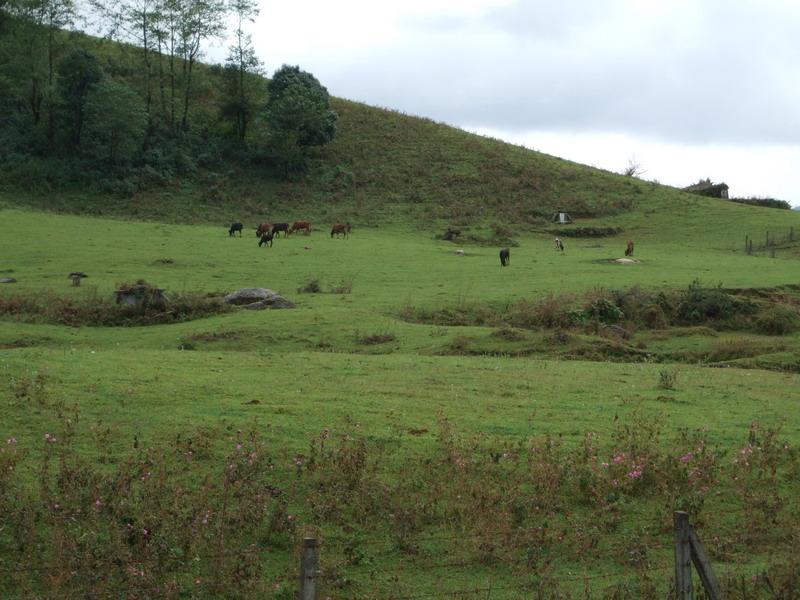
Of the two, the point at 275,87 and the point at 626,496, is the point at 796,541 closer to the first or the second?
the point at 626,496

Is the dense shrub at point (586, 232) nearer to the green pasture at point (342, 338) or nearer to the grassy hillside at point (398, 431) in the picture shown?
the green pasture at point (342, 338)

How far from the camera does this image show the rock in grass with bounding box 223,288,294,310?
32.7m

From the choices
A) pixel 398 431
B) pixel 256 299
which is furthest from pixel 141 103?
pixel 398 431

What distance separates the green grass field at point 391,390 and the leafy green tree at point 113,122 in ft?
89.7

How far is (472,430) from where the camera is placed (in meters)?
15.9

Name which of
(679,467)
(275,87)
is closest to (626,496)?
(679,467)

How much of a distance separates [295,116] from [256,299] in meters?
44.7

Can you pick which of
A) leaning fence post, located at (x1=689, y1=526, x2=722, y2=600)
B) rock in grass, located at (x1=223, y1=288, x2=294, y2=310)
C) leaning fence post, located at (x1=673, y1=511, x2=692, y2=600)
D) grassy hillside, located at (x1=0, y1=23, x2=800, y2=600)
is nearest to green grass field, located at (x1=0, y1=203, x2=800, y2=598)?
grassy hillside, located at (x1=0, y1=23, x2=800, y2=600)

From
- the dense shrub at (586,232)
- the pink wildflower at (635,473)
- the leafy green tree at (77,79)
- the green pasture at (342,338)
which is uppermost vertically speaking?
the leafy green tree at (77,79)

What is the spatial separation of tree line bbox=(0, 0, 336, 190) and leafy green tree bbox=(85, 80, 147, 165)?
8 centimetres

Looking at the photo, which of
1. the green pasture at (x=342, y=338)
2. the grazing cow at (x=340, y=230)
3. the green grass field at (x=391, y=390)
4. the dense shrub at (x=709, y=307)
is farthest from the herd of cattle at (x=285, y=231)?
the dense shrub at (x=709, y=307)

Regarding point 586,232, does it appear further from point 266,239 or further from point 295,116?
point 295,116

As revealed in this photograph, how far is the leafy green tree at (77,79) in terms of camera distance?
229 ft

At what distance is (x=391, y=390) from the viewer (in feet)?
63.1
